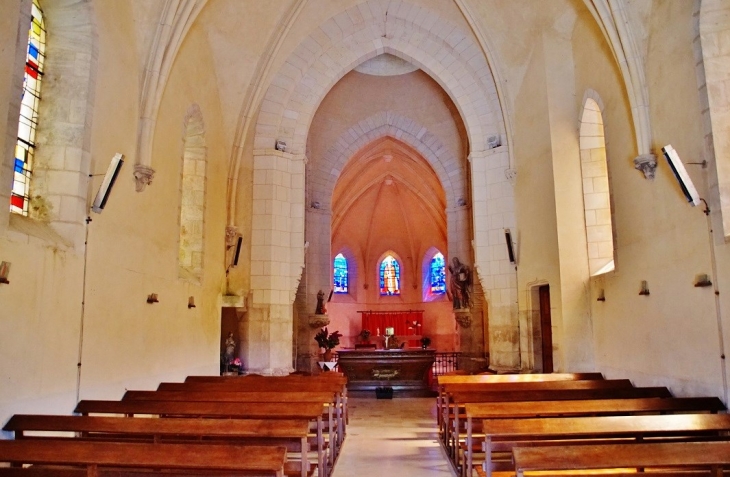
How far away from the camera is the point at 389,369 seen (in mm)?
15805

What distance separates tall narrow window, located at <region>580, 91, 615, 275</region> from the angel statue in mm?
7177

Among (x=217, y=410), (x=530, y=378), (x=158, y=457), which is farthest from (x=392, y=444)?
(x=158, y=457)

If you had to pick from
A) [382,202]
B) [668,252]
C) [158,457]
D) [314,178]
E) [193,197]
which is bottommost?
[158,457]

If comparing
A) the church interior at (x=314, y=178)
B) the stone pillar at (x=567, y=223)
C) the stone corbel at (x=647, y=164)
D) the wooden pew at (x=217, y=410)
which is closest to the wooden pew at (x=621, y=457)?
the wooden pew at (x=217, y=410)

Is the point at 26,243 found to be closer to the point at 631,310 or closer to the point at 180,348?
the point at 180,348

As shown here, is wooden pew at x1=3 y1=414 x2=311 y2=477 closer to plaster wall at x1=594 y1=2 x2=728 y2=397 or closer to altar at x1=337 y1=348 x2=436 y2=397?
plaster wall at x1=594 y1=2 x2=728 y2=397

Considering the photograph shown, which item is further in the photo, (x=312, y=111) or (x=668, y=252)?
(x=312, y=111)

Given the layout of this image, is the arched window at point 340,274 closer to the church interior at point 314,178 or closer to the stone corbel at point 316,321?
the church interior at point 314,178

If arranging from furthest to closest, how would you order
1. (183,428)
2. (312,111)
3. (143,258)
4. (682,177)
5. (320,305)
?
(320,305), (312,111), (143,258), (682,177), (183,428)

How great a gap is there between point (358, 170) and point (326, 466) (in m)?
17.7

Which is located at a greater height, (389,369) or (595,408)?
(595,408)

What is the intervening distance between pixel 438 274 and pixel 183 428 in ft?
75.1

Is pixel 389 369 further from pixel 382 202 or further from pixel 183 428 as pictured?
pixel 382 202

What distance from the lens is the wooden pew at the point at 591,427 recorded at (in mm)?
4422
